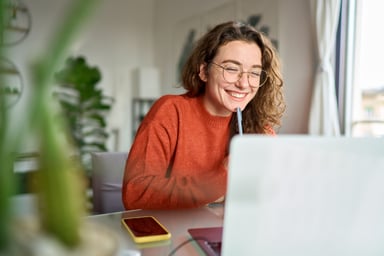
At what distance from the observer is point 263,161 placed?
390mm

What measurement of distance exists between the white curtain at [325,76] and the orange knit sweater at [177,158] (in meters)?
1.29

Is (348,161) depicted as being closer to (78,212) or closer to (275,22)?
(78,212)

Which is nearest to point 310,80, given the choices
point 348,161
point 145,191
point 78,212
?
point 145,191

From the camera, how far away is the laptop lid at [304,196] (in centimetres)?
39

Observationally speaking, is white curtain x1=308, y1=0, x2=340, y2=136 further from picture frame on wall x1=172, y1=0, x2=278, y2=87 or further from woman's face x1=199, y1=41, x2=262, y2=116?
woman's face x1=199, y1=41, x2=262, y2=116

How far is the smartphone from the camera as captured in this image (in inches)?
29.3

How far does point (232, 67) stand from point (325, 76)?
1.39 meters

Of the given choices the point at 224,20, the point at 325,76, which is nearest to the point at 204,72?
the point at 325,76

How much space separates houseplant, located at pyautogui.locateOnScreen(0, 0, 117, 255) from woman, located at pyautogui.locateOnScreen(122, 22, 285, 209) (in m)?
0.81

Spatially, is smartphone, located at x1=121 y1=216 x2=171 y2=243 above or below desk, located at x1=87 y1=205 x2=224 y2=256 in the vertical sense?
above

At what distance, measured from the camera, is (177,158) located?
45.0 inches

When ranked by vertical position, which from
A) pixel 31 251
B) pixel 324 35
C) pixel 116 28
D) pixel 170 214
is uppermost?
pixel 116 28

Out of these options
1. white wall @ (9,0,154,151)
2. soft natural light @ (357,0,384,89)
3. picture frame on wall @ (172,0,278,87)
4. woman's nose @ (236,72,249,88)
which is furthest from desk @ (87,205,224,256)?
white wall @ (9,0,154,151)

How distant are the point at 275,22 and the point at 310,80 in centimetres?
48
